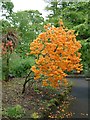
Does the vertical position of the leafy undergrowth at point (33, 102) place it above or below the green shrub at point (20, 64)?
below

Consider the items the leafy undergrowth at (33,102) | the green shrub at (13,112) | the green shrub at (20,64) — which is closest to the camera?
the green shrub at (13,112)

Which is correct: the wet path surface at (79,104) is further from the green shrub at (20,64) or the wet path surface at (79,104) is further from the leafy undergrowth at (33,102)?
the green shrub at (20,64)

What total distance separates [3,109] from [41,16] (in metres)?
2.89

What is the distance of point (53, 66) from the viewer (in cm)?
406

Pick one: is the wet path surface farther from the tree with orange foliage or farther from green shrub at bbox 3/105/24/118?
green shrub at bbox 3/105/24/118

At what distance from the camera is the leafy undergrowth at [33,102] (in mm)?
3625

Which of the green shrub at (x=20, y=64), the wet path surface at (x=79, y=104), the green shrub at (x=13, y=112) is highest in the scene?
the green shrub at (x=20, y=64)

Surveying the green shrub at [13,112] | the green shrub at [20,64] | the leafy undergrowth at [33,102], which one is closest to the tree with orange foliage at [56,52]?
the leafy undergrowth at [33,102]

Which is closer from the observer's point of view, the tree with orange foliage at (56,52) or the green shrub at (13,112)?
the green shrub at (13,112)

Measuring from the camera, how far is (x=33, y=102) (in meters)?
4.32

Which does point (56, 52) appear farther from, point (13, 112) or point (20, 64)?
point (20, 64)

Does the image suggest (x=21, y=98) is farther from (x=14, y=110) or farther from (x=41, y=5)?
(x=41, y=5)

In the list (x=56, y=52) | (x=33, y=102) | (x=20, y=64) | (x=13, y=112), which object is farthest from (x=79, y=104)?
(x=13, y=112)

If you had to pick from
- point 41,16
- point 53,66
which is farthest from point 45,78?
point 41,16
